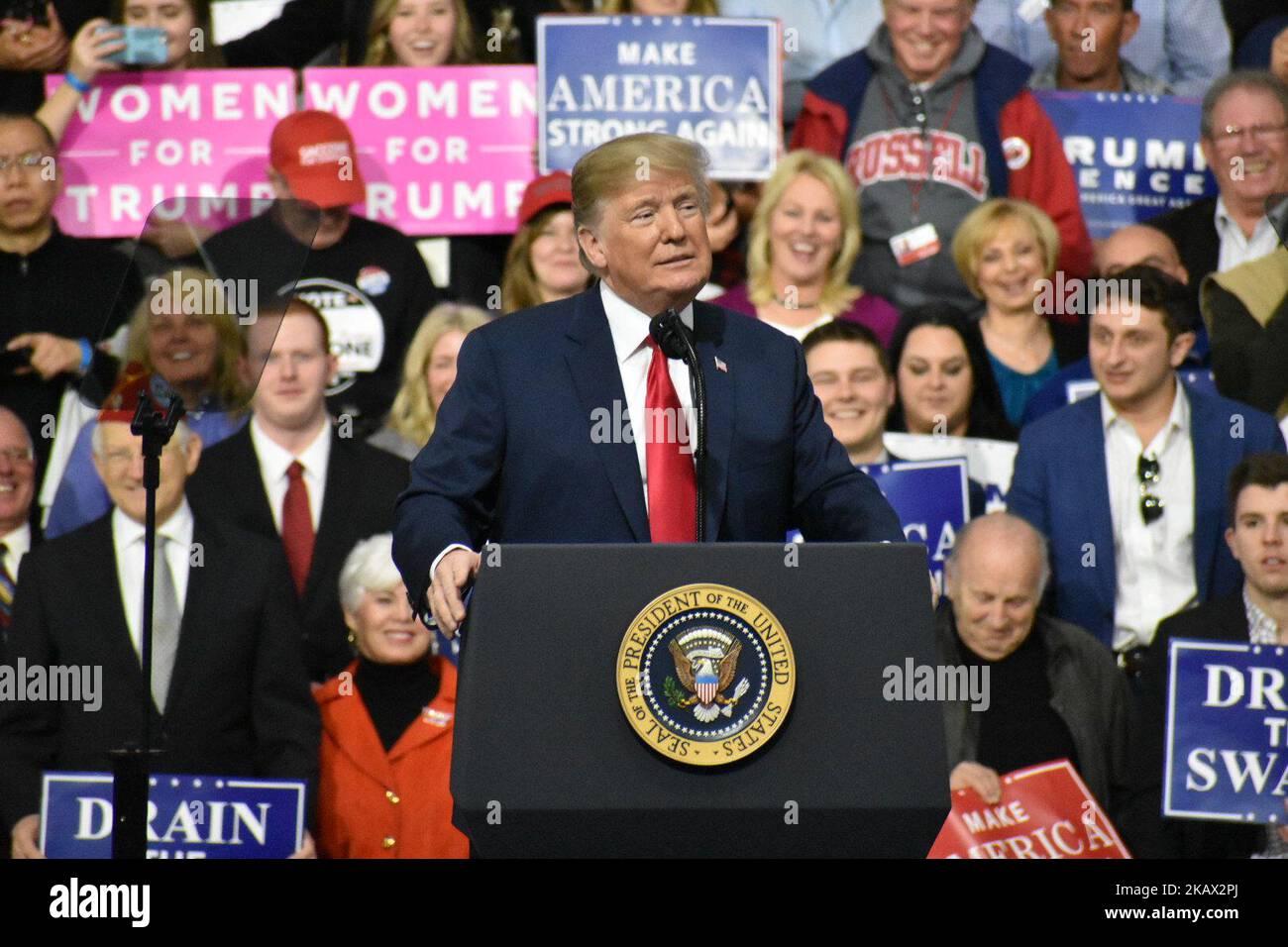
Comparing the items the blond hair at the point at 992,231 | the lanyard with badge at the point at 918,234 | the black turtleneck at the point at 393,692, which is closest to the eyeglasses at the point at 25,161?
the black turtleneck at the point at 393,692

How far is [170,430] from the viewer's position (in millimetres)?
3133

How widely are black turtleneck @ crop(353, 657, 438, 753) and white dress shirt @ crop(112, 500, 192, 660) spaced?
518 mm

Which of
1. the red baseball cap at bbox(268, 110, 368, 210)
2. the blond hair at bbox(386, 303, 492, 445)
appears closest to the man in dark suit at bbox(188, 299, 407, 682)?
the blond hair at bbox(386, 303, 492, 445)

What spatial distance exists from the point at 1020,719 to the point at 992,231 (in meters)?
1.58

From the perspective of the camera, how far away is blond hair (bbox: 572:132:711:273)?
9.52 ft

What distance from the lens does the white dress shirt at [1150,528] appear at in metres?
5.31

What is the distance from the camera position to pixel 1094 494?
17.6ft

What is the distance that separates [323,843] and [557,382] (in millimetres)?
2340

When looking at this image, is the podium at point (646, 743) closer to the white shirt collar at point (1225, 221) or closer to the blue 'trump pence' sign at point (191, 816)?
the blue 'trump pence' sign at point (191, 816)

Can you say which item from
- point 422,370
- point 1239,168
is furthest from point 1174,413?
point 422,370

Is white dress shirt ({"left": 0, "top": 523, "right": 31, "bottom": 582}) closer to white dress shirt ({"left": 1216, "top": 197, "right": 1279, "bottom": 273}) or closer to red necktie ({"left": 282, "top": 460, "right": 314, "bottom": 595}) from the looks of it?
red necktie ({"left": 282, "top": 460, "right": 314, "bottom": 595})

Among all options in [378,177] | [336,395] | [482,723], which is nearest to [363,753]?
[336,395]

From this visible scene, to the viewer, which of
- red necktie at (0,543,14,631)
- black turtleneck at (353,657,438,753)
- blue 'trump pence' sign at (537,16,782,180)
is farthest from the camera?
blue 'trump pence' sign at (537,16,782,180)
